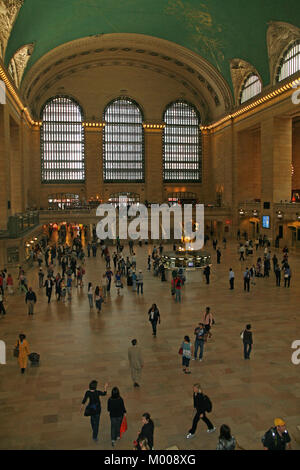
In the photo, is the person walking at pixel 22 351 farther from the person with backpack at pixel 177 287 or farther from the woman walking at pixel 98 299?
the person with backpack at pixel 177 287

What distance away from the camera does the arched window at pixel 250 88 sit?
32231 mm

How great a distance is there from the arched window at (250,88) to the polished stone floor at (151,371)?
23104 mm

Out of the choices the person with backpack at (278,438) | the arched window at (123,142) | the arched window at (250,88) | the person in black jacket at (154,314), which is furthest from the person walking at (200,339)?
the arched window at (123,142)

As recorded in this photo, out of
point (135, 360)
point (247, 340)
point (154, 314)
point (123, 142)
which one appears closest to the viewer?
point (135, 360)

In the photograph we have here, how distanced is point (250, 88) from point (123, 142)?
1512cm

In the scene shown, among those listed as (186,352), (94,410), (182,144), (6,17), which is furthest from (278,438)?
(182,144)

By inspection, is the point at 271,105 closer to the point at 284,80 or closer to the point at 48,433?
the point at 284,80

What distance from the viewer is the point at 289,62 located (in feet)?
88.7

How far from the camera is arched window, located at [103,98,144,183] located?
42344 millimetres

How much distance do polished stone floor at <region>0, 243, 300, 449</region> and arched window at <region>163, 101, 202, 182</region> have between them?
31.1 m

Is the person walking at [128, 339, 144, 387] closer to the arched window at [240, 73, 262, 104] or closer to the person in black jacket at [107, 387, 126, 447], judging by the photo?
the person in black jacket at [107, 387, 126, 447]

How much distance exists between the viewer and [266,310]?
514 inches

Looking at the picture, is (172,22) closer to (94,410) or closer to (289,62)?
(289,62)
